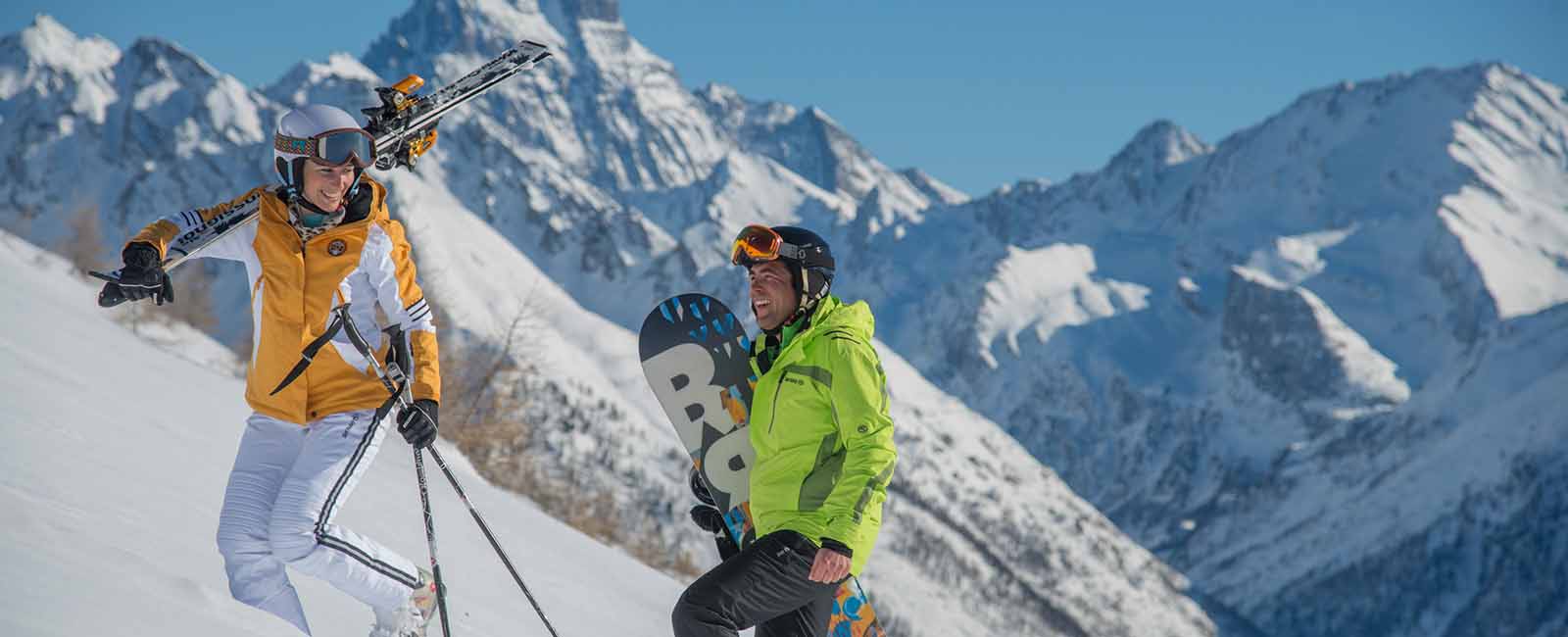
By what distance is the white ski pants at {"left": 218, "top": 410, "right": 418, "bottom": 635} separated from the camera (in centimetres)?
564

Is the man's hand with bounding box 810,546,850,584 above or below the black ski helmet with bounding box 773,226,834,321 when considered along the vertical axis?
below

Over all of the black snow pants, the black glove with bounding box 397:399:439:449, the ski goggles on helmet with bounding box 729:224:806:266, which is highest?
the ski goggles on helmet with bounding box 729:224:806:266

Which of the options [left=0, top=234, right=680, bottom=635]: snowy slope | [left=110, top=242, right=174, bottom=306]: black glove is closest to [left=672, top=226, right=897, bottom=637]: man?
[left=0, top=234, right=680, bottom=635]: snowy slope

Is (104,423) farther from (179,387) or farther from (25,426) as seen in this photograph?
(179,387)

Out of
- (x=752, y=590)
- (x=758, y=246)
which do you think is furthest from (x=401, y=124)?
(x=752, y=590)

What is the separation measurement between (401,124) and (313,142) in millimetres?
1285

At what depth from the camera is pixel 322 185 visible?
586 centimetres

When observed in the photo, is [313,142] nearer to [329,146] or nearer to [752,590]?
[329,146]

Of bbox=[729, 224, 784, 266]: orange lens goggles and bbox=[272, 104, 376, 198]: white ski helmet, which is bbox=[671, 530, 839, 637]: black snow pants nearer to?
bbox=[729, 224, 784, 266]: orange lens goggles

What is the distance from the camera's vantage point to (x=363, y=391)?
6090mm

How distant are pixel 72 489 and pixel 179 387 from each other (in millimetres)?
7778

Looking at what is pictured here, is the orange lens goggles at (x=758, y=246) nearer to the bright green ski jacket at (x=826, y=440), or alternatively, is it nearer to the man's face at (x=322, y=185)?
the bright green ski jacket at (x=826, y=440)

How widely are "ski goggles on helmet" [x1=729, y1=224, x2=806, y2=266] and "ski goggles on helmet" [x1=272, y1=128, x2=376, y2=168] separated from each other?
2025mm

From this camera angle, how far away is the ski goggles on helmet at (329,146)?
19.2ft
